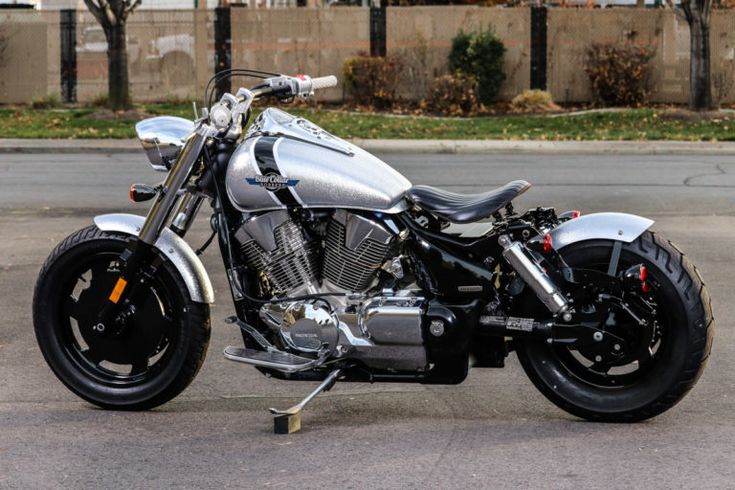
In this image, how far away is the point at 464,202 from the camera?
17.1 ft

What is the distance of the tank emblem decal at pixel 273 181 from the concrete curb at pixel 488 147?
14600mm

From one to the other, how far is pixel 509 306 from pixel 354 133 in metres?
17.2

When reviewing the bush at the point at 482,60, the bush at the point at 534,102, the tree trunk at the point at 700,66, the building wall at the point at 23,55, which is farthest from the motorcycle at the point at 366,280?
the building wall at the point at 23,55

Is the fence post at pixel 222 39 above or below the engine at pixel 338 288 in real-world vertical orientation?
above

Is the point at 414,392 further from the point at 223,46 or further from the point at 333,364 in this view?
the point at 223,46

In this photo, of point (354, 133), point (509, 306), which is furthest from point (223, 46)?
point (509, 306)

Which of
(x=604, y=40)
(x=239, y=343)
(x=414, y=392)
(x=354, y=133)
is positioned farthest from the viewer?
(x=604, y=40)

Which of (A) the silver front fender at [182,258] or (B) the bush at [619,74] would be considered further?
(B) the bush at [619,74]

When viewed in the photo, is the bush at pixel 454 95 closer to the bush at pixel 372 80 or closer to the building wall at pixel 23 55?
the bush at pixel 372 80

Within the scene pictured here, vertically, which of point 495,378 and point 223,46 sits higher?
point 223,46

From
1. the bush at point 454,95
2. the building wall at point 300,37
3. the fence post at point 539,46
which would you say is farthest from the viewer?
the building wall at point 300,37

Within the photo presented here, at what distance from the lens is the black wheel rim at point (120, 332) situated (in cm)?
556

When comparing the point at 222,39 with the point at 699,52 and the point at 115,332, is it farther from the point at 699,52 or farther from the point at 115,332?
the point at 115,332

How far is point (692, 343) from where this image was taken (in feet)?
16.6
